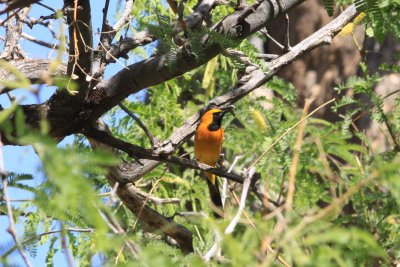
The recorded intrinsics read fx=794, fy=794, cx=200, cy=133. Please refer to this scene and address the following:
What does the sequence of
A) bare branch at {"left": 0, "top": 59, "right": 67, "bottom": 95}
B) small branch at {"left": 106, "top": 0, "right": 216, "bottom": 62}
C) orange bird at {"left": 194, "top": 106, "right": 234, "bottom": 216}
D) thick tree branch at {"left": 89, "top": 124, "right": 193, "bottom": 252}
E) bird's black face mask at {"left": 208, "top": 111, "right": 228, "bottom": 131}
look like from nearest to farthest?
bare branch at {"left": 0, "top": 59, "right": 67, "bottom": 95}, small branch at {"left": 106, "top": 0, "right": 216, "bottom": 62}, thick tree branch at {"left": 89, "top": 124, "right": 193, "bottom": 252}, bird's black face mask at {"left": 208, "top": 111, "right": 228, "bottom": 131}, orange bird at {"left": 194, "top": 106, "right": 234, "bottom": 216}

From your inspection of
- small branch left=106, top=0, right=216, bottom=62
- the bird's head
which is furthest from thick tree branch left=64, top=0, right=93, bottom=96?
the bird's head

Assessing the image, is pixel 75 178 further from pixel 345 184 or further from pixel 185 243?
pixel 345 184

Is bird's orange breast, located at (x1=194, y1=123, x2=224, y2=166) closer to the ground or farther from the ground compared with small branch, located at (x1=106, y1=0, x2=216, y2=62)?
closer to the ground

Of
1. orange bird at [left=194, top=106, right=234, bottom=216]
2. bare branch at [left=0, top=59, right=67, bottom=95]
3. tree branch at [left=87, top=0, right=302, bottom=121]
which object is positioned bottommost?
orange bird at [left=194, top=106, right=234, bottom=216]

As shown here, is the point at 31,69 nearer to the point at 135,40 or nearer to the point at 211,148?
the point at 135,40

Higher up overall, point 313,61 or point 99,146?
point 99,146

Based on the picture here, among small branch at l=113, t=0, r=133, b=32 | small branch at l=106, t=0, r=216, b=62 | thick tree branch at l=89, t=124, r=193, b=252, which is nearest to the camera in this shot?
small branch at l=106, t=0, r=216, b=62

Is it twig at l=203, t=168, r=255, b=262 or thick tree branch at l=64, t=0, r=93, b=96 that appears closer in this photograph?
twig at l=203, t=168, r=255, b=262

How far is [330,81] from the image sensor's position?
8.79m

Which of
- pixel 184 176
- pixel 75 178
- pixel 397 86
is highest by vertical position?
pixel 75 178

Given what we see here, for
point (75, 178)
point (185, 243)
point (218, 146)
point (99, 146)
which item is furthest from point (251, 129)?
point (75, 178)

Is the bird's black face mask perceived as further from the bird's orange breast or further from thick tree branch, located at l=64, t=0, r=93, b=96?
thick tree branch, located at l=64, t=0, r=93, b=96

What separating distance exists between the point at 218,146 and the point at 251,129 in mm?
594

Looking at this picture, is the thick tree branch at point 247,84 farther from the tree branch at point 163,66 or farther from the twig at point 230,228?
the twig at point 230,228
